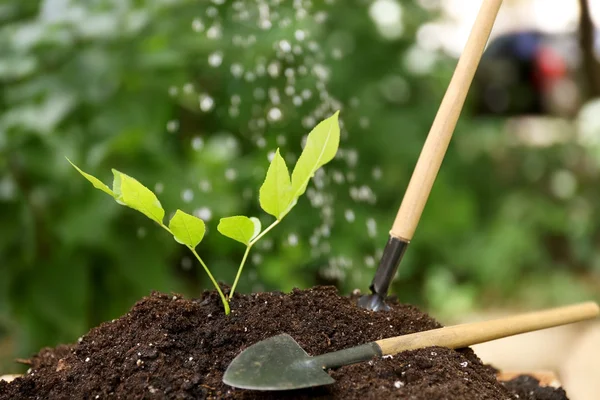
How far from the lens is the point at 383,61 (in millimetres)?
2145

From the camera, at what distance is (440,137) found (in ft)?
2.61

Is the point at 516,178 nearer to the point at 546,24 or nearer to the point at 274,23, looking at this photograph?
the point at 546,24

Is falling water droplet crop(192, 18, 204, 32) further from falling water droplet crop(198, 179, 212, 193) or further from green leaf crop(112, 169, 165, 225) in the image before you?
green leaf crop(112, 169, 165, 225)

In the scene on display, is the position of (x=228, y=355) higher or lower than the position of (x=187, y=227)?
lower

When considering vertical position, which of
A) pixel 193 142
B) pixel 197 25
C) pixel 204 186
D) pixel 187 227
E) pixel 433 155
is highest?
pixel 197 25

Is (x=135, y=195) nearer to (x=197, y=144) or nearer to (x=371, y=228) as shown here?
(x=197, y=144)

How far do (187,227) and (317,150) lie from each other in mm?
153

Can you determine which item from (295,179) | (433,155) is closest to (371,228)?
(433,155)

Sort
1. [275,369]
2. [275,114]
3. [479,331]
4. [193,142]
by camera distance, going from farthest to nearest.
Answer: [193,142], [275,114], [479,331], [275,369]

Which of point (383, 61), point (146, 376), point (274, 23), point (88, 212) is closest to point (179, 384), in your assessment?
point (146, 376)

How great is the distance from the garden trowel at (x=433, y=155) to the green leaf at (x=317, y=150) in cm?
16

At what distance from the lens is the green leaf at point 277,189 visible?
0.67 meters

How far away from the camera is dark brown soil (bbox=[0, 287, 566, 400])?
62 centimetres

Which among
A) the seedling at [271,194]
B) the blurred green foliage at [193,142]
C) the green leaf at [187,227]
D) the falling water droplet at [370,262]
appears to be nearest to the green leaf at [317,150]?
the seedling at [271,194]
